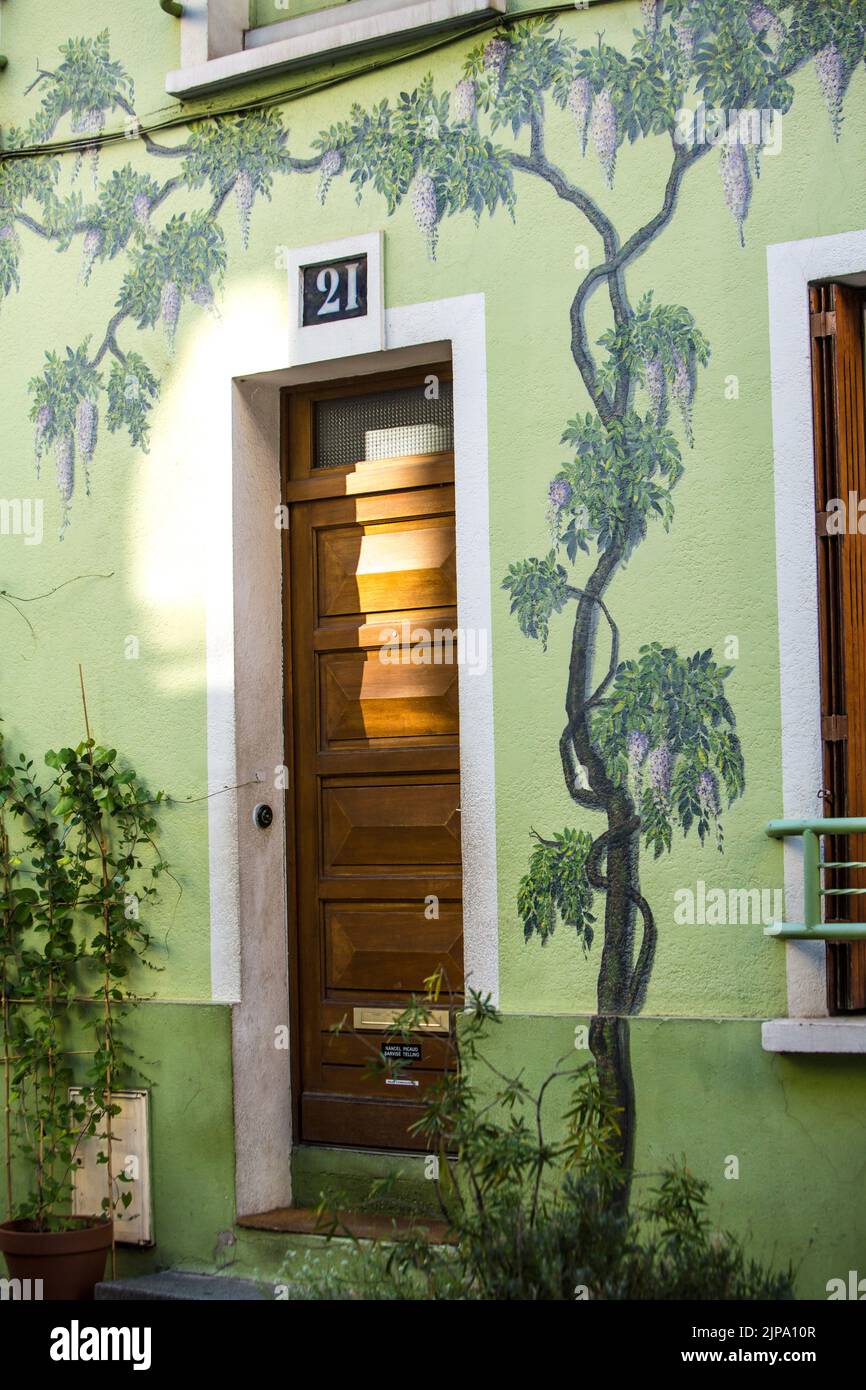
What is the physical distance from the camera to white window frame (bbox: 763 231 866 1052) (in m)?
5.32

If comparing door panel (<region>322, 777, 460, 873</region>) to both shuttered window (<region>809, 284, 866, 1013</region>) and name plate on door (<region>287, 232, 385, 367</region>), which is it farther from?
name plate on door (<region>287, 232, 385, 367</region>)

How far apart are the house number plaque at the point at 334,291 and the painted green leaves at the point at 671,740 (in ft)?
5.46

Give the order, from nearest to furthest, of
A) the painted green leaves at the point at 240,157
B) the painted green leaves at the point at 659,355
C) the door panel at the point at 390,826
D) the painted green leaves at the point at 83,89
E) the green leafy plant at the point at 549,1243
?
the green leafy plant at the point at 549,1243, the painted green leaves at the point at 659,355, the door panel at the point at 390,826, the painted green leaves at the point at 240,157, the painted green leaves at the point at 83,89

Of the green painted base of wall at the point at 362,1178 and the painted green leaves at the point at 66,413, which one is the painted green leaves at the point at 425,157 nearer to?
the painted green leaves at the point at 66,413

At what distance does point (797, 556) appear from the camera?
17.7 feet

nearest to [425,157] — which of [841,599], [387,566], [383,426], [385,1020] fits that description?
[383,426]

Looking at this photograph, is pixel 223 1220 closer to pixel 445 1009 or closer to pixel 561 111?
pixel 445 1009

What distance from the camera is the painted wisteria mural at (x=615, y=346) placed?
5504mm

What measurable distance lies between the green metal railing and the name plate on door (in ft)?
7.36

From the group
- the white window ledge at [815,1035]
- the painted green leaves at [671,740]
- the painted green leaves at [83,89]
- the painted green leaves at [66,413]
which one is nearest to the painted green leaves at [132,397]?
the painted green leaves at [66,413]
